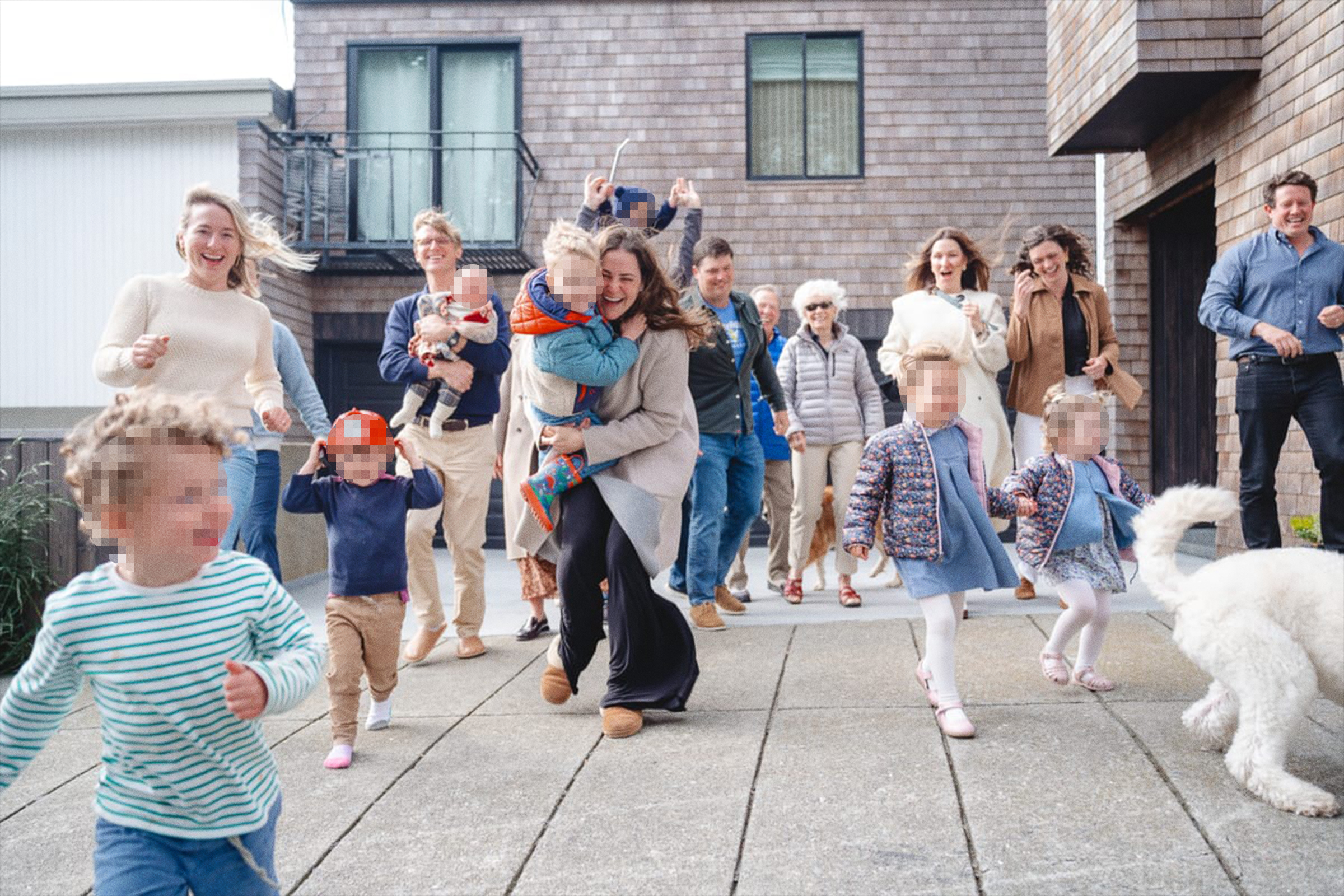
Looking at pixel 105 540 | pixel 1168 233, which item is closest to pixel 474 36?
pixel 1168 233

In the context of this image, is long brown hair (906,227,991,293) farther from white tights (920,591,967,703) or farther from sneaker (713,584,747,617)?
white tights (920,591,967,703)

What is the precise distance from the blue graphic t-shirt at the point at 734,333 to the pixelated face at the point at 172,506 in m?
4.65

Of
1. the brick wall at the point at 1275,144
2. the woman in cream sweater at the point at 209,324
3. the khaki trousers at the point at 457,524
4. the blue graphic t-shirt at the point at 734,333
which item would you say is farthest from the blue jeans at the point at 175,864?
the brick wall at the point at 1275,144

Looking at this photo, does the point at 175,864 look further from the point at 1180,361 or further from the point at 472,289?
the point at 1180,361

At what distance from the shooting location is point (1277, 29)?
7.00 m

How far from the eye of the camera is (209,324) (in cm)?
463

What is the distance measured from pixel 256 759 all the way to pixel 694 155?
10365 mm

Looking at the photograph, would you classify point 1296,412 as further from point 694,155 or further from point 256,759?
point 694,155

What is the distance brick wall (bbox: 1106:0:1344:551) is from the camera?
637 cm

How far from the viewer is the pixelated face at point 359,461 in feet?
13.2

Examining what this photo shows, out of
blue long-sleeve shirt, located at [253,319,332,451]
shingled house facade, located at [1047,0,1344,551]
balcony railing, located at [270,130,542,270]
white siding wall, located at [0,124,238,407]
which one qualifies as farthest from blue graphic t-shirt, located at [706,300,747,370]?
white siding wall, located at [0,124,238,407]

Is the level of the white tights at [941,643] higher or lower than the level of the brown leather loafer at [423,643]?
higher

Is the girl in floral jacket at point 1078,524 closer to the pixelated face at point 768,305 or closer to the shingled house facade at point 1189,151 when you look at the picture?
the shingled house facade at point 1189,151

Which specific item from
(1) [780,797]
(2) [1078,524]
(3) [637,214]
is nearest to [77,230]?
(3) [637,214]
